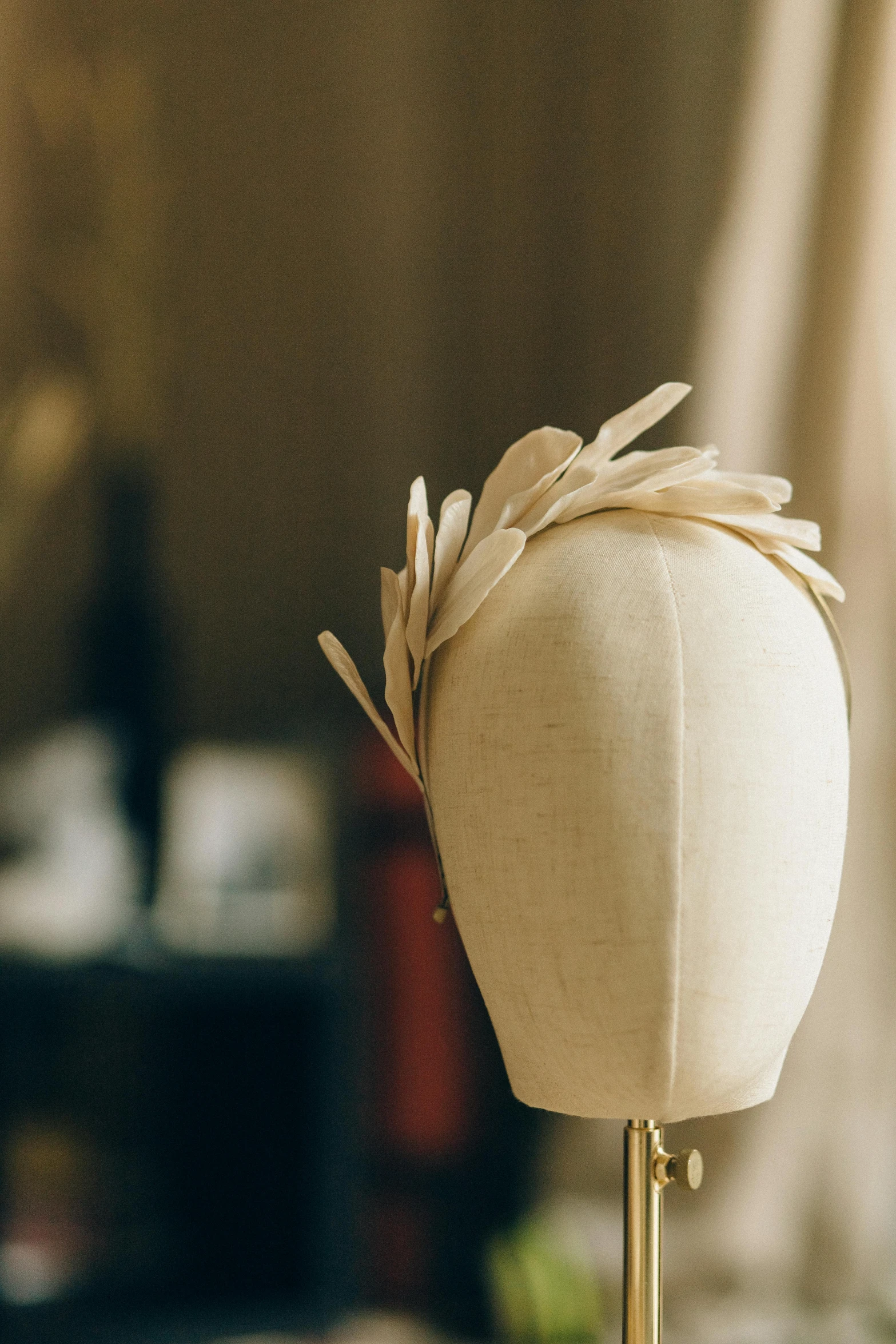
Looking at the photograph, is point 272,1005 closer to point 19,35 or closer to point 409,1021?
point 409,1021

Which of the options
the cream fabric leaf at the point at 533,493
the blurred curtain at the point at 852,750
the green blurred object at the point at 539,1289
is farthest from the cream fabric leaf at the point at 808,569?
the green blurred object at the point at 539,1289

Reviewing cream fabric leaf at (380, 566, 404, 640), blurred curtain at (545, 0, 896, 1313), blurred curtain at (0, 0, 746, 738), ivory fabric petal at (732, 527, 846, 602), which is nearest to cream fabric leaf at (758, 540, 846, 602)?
ivory fabric petal at (732, 527, 846, 602)

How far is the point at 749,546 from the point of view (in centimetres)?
71

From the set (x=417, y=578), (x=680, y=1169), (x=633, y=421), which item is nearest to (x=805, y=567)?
(x=633, y=421)

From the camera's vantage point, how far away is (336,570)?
1.44 meters

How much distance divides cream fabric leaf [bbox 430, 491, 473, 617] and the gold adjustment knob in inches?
15.0

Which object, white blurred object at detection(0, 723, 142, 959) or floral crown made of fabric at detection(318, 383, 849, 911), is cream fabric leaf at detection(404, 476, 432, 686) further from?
white blurred object at detection(0, 723, 142, 959)

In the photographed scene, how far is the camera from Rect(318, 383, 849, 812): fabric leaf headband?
0.70 m

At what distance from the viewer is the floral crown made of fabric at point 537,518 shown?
0.70m

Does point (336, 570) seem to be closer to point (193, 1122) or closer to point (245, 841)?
point (245, 841)

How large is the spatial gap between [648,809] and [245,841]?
88cm

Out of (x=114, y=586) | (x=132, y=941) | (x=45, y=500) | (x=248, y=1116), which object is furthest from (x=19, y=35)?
(x=248, y=1116)

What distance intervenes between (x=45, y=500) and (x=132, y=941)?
560mm

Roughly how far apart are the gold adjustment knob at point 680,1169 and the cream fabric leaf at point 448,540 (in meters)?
0.38
